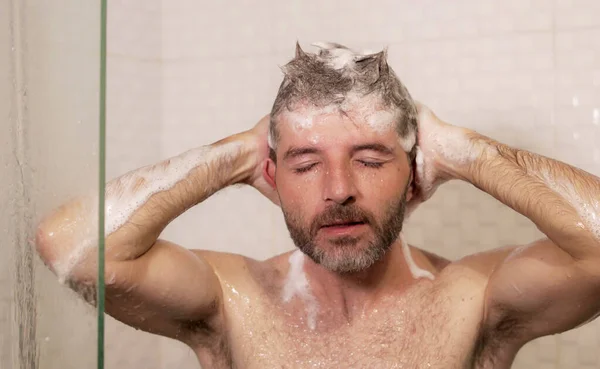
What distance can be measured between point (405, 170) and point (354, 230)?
0.12 metres

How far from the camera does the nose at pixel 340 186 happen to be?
3.46 ft

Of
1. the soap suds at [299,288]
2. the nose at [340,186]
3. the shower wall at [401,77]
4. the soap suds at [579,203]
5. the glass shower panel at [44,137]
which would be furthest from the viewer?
the shower wall at [401,77]

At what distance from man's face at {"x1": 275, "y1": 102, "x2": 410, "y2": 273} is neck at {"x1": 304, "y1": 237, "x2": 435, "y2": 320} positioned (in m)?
0.08

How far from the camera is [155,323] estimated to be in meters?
1.11

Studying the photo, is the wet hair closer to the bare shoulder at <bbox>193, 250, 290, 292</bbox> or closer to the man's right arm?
the man's right arm

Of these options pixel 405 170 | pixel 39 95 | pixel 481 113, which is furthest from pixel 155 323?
pixel 481 113

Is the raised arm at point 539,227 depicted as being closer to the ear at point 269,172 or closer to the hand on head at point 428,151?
the hand on head at point 428,151

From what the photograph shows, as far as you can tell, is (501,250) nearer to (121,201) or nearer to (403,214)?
(403,214)

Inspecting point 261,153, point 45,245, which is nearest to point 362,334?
point 261,153

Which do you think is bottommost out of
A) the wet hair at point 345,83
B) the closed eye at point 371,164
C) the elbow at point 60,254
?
the closed eye at point 371,164

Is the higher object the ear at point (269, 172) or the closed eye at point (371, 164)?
the closed eye at point (371, 164)

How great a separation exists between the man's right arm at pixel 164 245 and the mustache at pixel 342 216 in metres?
0.16

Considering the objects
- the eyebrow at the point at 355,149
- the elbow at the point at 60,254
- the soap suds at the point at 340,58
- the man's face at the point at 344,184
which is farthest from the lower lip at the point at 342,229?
the elbow at the point at 60,254

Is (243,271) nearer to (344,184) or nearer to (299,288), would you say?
(299,288)
